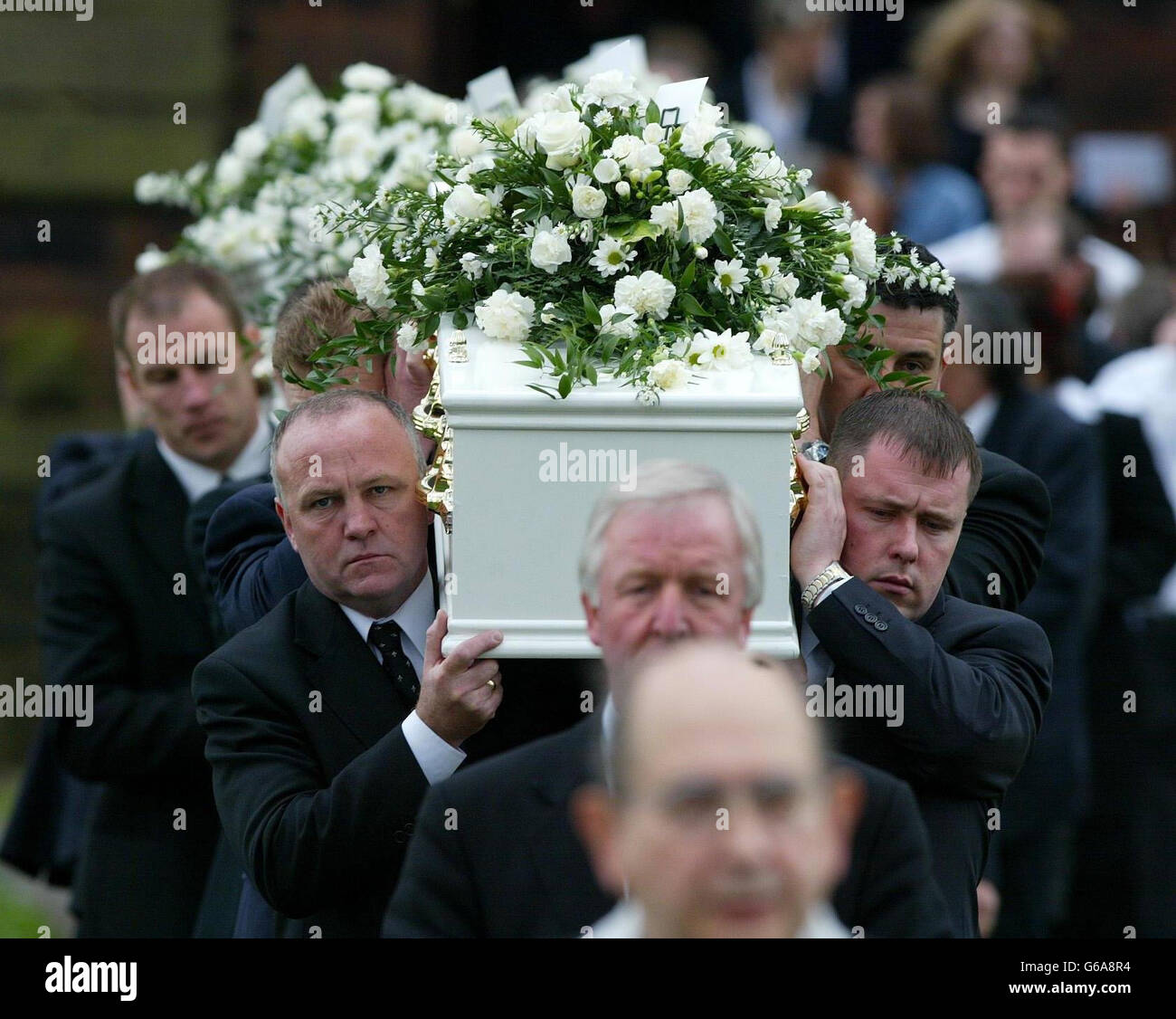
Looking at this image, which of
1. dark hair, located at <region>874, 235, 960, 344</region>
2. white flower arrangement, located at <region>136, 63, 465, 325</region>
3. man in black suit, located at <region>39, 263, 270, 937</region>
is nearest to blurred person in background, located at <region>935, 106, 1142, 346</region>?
white flower arrangement, located at <region>136, 63, 465, 325</region>

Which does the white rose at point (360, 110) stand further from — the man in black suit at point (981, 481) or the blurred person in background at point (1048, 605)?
the man in black suit at point (981, 481)

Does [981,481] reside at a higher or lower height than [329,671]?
higher

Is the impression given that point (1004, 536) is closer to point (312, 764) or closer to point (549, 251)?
point (549, 251)

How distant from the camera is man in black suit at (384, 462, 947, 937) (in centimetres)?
319

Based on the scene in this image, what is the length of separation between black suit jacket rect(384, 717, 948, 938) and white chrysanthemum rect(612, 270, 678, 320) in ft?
2.62

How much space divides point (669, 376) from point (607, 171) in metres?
0.45

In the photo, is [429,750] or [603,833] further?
[429,750]

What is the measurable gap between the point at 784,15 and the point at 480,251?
23.4 feet

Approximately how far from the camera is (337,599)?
402cm

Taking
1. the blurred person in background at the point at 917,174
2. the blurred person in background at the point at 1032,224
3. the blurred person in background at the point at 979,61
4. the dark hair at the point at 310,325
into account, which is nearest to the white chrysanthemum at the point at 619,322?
the dark hair at the point at 310,325

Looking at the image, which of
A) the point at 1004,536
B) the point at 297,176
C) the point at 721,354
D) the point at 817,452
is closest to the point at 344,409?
the point at 721,354

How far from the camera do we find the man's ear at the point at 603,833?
2818mm

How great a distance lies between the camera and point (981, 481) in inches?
178

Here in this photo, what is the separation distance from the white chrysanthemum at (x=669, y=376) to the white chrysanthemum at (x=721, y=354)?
0.20ft
